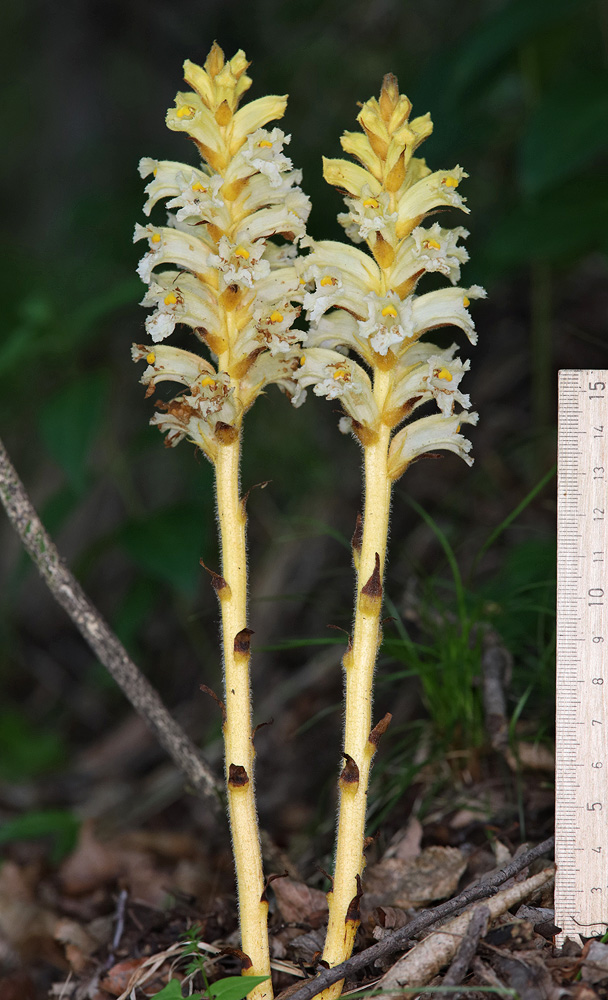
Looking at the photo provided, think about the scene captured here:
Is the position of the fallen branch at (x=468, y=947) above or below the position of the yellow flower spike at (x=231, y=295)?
below

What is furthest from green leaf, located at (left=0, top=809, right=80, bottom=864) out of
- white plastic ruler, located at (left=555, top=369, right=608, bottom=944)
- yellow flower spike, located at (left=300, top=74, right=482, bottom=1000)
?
white plastic ruler, located at (left=555, top=369, right=608, bottom=944)

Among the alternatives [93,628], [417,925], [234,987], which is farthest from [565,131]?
[234,987]

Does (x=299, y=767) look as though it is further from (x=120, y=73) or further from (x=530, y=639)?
(x=120, y=73)

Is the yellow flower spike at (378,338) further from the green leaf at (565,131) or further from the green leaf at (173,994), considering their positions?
the green leaf at (565,131)

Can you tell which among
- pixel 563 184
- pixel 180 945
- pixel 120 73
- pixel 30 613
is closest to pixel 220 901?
pixel 180 945

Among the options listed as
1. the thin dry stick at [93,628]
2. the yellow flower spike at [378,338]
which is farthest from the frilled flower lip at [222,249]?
the thin dry stick at [93,628]

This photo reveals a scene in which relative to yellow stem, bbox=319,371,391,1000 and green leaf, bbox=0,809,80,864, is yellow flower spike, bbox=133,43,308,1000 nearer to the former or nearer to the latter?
yellow stem, bbox=319,371,391,1000
